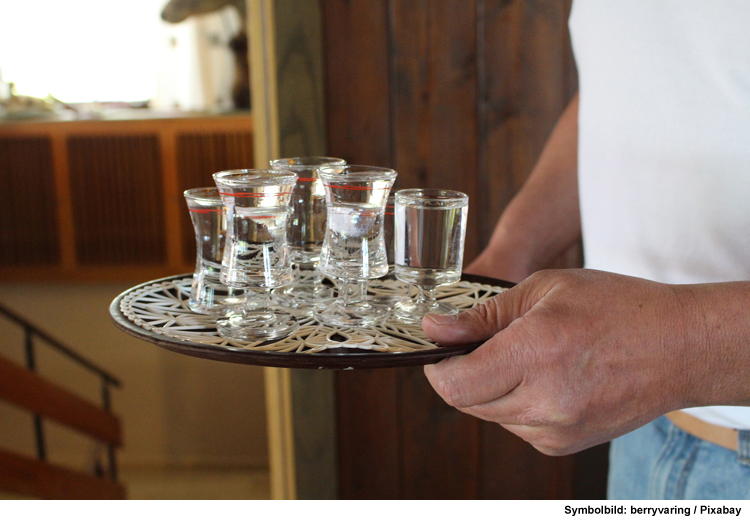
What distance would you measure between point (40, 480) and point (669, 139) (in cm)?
201

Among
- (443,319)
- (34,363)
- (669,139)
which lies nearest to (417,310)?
(443,319)

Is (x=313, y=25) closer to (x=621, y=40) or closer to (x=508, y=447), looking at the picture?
(x=621, y=40)

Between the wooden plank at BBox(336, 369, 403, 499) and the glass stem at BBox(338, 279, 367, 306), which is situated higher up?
the glass stem at BBox(338, 279, 367, 306)

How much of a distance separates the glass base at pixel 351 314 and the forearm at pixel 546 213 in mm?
337

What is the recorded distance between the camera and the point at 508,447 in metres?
1.66

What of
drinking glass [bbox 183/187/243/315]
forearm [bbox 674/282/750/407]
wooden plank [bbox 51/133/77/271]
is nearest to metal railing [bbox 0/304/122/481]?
wooden plank [bbox 51/133/77/271]

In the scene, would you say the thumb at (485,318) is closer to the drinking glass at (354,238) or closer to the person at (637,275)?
the person at (637,275)

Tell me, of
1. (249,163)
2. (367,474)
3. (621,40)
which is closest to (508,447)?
(367,474)

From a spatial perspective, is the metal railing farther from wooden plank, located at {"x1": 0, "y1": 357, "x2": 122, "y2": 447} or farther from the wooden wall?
the wooden wall

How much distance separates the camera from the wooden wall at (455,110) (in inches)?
58.2

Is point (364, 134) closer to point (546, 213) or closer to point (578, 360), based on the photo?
point (546, 213)

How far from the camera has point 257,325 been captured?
0.70 metres

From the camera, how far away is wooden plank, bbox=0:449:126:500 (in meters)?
1.99

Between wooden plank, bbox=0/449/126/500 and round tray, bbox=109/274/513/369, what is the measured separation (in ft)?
4.94
